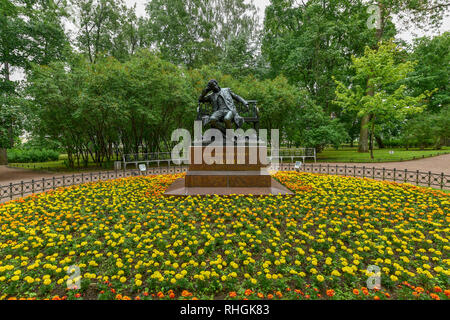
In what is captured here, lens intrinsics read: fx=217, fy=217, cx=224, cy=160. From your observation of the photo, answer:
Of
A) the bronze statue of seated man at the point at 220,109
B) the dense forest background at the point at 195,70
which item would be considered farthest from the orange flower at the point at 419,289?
the dense forest background at the point at 195,70

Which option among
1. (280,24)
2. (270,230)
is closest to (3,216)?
(270,230)

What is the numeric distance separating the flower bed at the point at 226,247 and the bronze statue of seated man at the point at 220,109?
280 cm

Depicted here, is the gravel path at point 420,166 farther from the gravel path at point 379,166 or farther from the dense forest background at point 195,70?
the dense forest background at point 195,70

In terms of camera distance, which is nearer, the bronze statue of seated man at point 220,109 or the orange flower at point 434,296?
the orange flower at point 434,296

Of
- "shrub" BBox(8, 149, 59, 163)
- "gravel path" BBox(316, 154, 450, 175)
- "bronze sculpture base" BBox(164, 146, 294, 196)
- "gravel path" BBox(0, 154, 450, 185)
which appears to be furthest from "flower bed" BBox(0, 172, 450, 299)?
"shrub" BBox(8, 149, 59, 163)

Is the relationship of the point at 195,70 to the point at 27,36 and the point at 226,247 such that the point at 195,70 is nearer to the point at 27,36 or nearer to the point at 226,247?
the point at 27,36

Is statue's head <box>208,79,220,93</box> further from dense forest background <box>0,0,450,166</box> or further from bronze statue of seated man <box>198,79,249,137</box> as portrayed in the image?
dense forest background <box>0,0,450,166</box>

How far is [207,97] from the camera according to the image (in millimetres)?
7930

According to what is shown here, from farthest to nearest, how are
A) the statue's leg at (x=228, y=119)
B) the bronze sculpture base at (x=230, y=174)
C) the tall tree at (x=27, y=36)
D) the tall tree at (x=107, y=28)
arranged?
the tall tree at (x=107, y=28)
the tall tree at (x=27, y=36)
the statue's leg at (x=228, y=119)
the bronze sculpture base at (x=230, y=174)

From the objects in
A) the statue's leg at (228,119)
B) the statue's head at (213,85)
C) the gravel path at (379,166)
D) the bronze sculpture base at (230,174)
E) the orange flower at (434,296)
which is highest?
the statue's head at (213,85)

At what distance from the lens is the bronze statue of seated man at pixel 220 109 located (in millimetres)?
7535

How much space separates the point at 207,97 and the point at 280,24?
23.3 meters

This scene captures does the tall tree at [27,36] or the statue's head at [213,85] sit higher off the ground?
the tall tree at [27,36]
